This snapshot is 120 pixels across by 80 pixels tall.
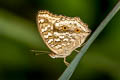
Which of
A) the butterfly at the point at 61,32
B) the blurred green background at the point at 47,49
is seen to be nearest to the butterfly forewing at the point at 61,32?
the butterfly at the point at 61,32

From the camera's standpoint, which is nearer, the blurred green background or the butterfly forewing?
the butterfly forewing

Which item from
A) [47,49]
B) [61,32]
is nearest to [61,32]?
[61,32]

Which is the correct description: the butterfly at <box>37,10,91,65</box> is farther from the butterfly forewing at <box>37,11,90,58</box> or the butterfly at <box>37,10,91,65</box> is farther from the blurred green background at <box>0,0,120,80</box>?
the blurred green background at <box>0,0,120,80</box>

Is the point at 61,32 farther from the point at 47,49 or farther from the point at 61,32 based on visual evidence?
the point at 47,49

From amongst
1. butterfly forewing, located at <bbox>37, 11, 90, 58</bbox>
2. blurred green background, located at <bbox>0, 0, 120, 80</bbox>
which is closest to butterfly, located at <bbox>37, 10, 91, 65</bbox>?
butterfly forewing, located at <bbox>37, 11, 90, 58</bbox>

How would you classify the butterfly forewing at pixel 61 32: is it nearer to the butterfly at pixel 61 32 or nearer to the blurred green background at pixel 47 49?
the butterfly at pixel 61 32

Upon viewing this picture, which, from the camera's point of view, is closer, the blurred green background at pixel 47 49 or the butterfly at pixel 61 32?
the butterfly at pixel 61 32
